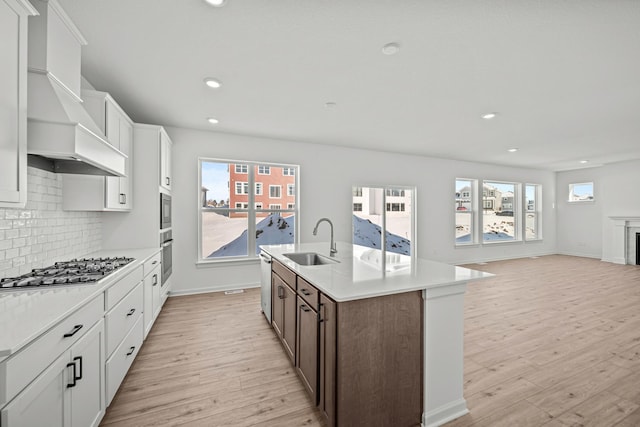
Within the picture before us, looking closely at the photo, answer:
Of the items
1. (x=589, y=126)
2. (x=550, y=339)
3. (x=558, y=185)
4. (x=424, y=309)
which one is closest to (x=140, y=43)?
(x=424, y=309)

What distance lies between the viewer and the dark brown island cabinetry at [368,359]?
1.42 meters

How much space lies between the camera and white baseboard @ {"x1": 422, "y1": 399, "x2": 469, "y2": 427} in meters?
1.59

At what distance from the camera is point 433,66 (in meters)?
2.41

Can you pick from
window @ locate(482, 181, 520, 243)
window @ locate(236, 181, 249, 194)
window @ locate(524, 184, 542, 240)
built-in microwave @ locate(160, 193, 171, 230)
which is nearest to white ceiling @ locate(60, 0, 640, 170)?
window @ locate(236, 181, 249, 194)

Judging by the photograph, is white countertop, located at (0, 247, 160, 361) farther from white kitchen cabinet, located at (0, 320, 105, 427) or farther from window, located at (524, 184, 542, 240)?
window, located at (524, 184, 542, 240)

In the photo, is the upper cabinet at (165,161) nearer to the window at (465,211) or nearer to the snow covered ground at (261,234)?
the snow covered ground at (261,234)

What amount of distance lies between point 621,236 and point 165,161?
33.7 feet

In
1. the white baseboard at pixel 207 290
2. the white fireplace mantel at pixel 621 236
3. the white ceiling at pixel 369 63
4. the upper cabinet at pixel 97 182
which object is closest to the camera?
the white ceiling at pixel 369 63

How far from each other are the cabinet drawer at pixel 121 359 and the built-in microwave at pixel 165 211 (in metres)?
1.41

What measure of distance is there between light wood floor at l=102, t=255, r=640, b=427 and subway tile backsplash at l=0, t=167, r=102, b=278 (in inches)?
44.3

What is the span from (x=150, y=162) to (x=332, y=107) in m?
2.34

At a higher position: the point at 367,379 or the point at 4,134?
the point at 4,134

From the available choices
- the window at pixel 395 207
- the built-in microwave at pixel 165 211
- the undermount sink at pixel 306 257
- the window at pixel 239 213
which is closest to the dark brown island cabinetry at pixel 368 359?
the undermount sink at pixel 306 257

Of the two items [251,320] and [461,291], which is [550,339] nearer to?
[461,291]
